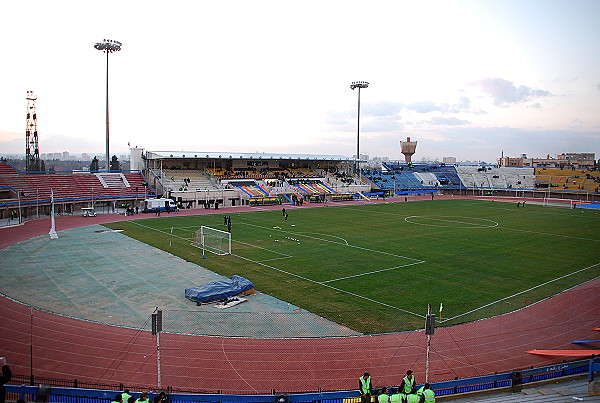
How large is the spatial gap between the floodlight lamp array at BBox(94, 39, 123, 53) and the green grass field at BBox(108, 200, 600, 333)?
85.2ft

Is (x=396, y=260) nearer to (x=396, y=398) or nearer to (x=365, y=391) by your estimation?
(x=365, y=391)

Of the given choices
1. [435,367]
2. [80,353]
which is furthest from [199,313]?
[435,367]

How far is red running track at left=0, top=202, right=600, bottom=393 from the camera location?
11.5 meters

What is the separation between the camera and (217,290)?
1806 centimetres

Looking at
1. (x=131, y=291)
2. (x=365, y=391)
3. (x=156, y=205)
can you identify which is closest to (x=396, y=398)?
(x=365, y=391)

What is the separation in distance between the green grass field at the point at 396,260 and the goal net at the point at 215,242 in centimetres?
66

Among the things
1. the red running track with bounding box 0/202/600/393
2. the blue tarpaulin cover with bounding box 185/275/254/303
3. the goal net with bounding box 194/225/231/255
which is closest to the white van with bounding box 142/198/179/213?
the goal net with bounding box 194/225/231/255

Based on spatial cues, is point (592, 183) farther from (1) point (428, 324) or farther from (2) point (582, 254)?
(1) point (428, 324)

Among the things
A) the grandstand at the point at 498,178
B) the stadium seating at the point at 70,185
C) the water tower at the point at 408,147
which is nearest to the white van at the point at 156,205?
the stadium seating at the point at 70,185

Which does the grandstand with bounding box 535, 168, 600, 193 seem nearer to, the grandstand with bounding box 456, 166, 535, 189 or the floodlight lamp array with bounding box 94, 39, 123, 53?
the grandstand with bounding box 456, 166, 535, 189

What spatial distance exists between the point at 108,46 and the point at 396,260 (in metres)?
49.1

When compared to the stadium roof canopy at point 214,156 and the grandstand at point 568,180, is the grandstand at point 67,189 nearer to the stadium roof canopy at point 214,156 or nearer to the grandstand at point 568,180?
the stadium roof canopy at point 214,156

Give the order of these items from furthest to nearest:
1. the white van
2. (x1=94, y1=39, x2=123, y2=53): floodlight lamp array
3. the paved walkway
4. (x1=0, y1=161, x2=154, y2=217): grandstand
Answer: (x1=94, y1=39, x2=123, y2=53): floodlight lamp array → the white van → (x1=0, y1=161, x2=154, y2=217): grandstand → the paved walkway

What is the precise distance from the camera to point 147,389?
10.8 metres
